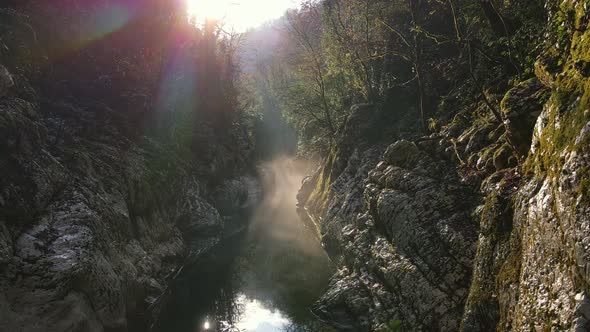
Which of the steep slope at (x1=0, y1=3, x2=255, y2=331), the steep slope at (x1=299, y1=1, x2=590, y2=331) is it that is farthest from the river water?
the steep slope at (x1=299, y1=1, x2=590, y2=331)

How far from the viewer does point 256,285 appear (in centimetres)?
2061

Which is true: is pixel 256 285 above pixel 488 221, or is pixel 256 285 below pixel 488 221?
below

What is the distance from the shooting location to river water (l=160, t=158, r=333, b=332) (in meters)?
16.5

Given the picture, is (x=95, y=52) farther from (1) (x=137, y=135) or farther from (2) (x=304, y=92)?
(2) (x=304, y=92)

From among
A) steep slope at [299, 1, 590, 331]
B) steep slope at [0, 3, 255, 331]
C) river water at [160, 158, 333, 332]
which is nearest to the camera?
steep slope at [299, 1, 590, 331]

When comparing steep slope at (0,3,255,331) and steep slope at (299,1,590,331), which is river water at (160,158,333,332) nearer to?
steep slope at (0,3,255,331)

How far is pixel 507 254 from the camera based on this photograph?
911 centimetres

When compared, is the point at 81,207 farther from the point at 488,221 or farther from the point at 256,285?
the point at 488,221

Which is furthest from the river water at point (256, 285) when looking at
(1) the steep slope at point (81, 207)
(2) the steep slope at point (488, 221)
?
(2) the steep slope at point (488, 221)

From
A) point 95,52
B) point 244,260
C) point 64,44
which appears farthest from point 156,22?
point 244,260

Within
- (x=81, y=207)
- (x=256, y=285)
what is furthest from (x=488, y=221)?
(x=81, y=207)

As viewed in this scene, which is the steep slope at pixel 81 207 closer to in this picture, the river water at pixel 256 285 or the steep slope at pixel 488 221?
the river water at pixel 256 285

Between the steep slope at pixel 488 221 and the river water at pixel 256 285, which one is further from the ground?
the steep slope at pixel 488 221

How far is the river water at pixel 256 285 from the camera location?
1652 centimetres
